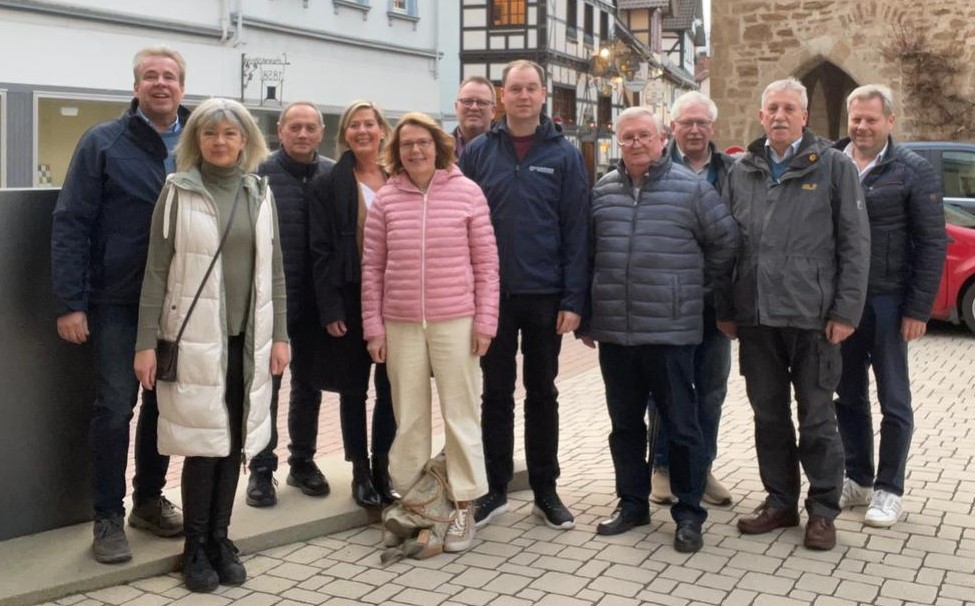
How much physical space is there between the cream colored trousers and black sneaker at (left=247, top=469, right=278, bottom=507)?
0.66 m

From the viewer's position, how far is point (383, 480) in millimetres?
5750

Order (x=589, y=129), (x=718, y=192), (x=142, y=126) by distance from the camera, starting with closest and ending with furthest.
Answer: (x=142, y=126)
(x=718, y=192)
(x=589, y=129)

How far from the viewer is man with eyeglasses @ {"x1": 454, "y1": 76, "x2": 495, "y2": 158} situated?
20.1 ft

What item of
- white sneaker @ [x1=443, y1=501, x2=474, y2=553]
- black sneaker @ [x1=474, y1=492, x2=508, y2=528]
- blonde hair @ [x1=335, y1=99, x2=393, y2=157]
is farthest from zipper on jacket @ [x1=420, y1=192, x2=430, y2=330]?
black sneaker @ [x1=474, y1=492, x2=508, y2=528]

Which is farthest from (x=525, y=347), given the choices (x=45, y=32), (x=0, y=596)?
(x=45, y=32)

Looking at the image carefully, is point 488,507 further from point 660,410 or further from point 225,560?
point 225,560

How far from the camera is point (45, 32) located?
50.9ft

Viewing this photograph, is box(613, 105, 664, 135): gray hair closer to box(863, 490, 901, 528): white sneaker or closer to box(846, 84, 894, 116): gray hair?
box(846, 84, 894, 116): gray hair

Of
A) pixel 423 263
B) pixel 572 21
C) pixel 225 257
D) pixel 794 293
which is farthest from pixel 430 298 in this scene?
pixel 572 21

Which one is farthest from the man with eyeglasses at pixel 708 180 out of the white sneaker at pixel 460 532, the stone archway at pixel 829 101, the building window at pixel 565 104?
the building window at pixel 565 104

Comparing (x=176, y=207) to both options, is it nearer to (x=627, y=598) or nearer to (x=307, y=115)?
(x=307, y=115)

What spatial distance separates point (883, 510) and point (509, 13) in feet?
90.2

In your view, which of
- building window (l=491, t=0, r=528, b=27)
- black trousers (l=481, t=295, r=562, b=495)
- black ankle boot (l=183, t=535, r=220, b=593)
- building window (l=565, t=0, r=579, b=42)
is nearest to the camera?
black ankle boot (l=183, t=535, r=220, b=593)

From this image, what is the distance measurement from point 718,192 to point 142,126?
254 cm
